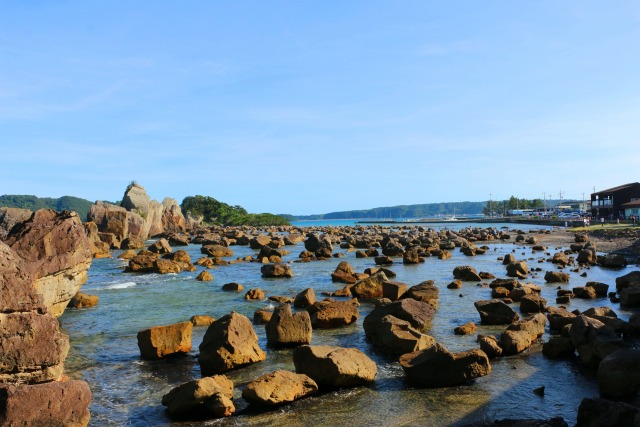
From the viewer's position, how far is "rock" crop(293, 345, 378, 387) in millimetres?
10016

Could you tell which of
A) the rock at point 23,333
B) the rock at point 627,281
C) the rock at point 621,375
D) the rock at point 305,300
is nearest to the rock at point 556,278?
the rock at point 627,281

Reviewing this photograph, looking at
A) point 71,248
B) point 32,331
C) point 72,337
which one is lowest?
point 72,337

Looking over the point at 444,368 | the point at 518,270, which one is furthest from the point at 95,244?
the point at 444,368

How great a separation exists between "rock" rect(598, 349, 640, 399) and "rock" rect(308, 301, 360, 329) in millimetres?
7958

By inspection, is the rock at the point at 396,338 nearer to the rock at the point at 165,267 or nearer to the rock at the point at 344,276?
the rock at the point at 344,276

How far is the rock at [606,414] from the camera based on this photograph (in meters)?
6.86

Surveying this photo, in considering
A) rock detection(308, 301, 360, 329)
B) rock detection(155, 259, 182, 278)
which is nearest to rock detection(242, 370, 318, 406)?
rock detection(308, 301, 360, 329)

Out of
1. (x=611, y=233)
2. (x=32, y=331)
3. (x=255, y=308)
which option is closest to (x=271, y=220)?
(x=611, y=233)

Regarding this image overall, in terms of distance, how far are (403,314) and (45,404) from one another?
973 centimetres

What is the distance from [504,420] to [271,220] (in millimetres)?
133679

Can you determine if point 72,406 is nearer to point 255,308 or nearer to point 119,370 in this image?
point 119,370

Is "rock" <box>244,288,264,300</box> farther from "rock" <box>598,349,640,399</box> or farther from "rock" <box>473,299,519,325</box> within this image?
"rock" <box>598,349,640,399</box>

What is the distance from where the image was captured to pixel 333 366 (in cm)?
995

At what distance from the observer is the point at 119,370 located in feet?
39.2
